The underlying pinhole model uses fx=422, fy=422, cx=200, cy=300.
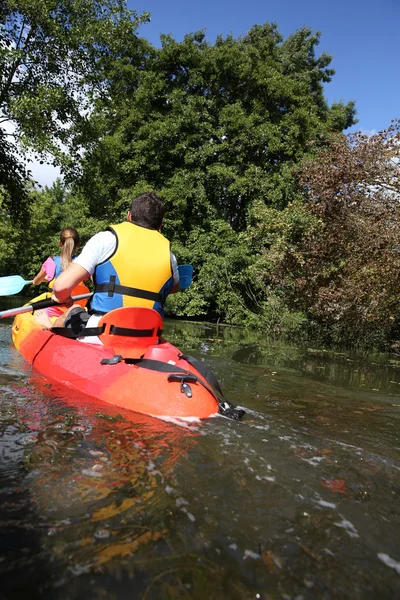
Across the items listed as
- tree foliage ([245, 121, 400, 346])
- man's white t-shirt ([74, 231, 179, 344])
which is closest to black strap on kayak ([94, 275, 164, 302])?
man's white t-shirt ([74, 231, 179, 344])

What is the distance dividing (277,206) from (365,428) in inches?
587

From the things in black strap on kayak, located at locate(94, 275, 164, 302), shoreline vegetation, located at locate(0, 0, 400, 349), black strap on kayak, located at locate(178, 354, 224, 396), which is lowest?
black strap on kayak, located at locate(178, 354, 224, 396)

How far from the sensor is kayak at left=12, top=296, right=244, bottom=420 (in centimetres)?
284

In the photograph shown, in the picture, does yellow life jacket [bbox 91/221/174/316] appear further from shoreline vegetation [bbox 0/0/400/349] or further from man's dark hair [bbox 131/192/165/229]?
shoreline vegetation [bbox 0/0/400/349]

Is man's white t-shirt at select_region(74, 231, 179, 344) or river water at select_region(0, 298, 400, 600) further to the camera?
man's white t-shirt at select_region(74, 231, 179, 344)

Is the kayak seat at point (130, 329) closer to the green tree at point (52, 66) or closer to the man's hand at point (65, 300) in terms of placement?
the man's hand at point (65, 300)

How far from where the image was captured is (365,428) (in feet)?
10.8

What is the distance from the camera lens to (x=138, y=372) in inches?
118

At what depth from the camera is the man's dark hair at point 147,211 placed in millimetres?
3396

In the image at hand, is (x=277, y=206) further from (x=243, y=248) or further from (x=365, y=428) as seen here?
(x=365, y=428)

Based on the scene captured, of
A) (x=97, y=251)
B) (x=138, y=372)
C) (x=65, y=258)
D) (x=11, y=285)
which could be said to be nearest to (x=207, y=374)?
(x=138, y=372)

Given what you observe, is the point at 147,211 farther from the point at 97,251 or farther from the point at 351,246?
the point at 351,246

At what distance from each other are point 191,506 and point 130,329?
174 centimetres

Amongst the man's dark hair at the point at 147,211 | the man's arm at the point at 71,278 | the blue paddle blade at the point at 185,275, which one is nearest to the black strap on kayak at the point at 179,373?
the man's arm at the point at 71,278
